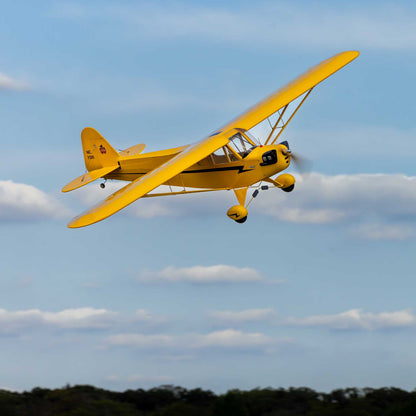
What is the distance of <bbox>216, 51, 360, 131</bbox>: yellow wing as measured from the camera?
78.4 ft

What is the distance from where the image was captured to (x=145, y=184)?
19.2m

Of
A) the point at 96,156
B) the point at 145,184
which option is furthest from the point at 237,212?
the point at 96,156

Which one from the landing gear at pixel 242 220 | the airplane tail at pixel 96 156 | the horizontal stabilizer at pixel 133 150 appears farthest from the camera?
the horizontal stabilizer at pixel 133 150

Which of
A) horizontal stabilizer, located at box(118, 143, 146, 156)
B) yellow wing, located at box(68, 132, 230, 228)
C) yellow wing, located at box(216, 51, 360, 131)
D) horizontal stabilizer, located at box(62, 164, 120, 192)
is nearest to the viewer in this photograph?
yellow wing, located at box(68, 132, 230, 228)

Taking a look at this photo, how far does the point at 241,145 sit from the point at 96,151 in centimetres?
→ 653

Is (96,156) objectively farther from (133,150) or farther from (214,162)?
(214,162)

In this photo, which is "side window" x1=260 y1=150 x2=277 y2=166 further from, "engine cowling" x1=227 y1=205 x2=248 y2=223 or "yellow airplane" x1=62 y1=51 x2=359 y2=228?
"engine cowling" x1=227 y1=205 x2=248 y2=223

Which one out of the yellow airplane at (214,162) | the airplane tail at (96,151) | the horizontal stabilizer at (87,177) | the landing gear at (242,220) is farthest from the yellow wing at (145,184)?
the airplane tail at (96,151)

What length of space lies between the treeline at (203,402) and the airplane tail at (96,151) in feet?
27.0

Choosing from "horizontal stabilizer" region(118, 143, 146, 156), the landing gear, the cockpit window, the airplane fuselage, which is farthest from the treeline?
"horizontal stabilizer" region(118, 143, 146, 156)

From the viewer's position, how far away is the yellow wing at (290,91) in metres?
23.9

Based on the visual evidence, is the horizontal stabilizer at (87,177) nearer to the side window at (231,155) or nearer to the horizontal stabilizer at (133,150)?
the horizontal stabilizer at (133,150)

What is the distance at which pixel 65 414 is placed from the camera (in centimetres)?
2238

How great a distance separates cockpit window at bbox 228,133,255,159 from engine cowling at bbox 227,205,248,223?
1747 millimetres
